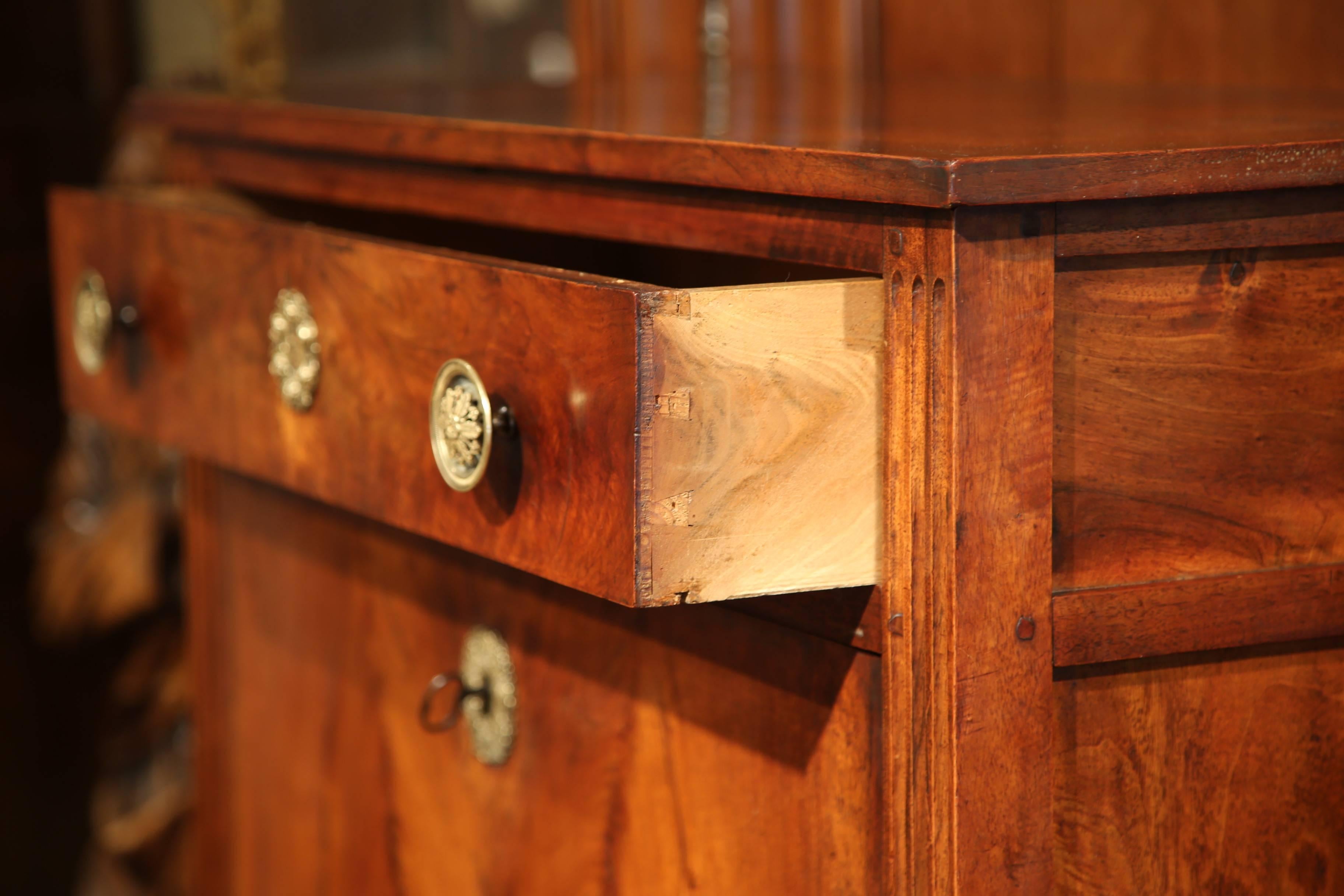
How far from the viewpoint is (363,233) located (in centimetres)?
93

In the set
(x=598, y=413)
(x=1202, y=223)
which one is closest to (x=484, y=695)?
(x=598, y=413)

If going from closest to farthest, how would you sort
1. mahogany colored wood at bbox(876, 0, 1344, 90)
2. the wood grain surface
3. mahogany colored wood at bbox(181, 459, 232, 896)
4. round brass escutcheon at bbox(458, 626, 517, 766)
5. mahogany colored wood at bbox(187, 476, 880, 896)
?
the wood grain surface
mahogany colored wood at bbox(187, 476, 880, 896)
round brass escutcheon at bbox(458, 626, 517, 766)
mahogany colored wood at bbox(876, 0, 1344, 90)
mahogany colored wood at bbox(181, 459, 232, 896)

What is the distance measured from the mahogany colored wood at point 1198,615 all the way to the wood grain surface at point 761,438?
82mm

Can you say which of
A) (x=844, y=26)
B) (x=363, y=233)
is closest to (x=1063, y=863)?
(x=363, y=233)

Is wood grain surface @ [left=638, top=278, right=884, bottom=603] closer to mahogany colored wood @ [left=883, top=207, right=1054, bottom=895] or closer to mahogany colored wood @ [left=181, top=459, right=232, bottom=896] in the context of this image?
mahogany colored wood @ [left=883, top=207, right=1054, bottom=895]

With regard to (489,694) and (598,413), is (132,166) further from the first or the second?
(598,413)

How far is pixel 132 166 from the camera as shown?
151 cm

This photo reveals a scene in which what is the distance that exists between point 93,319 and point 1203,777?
59cm

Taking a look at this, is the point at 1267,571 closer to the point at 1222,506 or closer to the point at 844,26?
the point at 1222,506

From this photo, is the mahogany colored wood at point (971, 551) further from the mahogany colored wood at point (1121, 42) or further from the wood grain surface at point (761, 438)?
the mahogany colored wood at point (1121, 42)

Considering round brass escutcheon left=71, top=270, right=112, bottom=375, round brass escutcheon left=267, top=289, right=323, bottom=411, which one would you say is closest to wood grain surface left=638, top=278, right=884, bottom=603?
round brass escutcheon left=267, top=289, right=323, bottom=411

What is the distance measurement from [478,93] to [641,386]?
1.86 ft

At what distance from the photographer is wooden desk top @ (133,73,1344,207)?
1.62 feet

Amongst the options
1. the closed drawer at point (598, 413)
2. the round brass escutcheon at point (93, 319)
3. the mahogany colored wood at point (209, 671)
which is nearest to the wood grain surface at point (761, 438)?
the closed drawer at point (598, 413)
